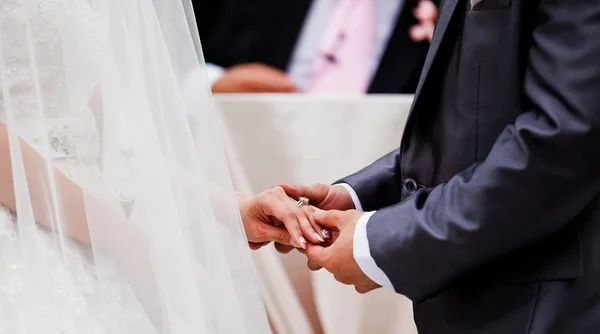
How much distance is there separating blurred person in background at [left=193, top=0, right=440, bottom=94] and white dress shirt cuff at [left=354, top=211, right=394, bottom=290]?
112cm

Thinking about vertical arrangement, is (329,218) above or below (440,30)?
below

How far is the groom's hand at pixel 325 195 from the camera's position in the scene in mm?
980

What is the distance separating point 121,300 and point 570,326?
47cm

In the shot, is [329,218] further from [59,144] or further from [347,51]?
[347,51]

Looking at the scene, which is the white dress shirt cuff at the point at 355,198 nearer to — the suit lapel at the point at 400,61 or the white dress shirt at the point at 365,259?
the white dress shirt at the point at 365,259

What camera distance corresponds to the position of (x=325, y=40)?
219 centimetres

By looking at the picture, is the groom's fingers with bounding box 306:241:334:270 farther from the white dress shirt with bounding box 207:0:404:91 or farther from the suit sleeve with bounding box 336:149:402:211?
the white dress shirt with bounding box 207:0:404:91

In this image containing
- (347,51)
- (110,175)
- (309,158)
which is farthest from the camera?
(347,51)

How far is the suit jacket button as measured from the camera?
86 centimetres

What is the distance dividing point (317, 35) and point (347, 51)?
0.22m

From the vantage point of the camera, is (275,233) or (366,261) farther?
(275,233)

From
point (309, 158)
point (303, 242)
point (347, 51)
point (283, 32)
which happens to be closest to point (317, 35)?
point (283, 32)

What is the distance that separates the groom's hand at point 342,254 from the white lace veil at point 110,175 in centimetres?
11

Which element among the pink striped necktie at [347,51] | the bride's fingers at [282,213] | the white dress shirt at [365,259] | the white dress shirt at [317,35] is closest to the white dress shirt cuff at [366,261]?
the white dress shirt at [365,259]
